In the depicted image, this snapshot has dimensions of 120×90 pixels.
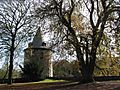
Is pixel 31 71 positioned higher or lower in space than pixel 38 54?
lower

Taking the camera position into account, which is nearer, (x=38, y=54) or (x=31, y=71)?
(x=31, y=71)

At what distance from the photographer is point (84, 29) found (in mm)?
31188

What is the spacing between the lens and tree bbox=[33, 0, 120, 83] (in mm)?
29484

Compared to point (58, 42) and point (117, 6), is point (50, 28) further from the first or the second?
point (117, 6)

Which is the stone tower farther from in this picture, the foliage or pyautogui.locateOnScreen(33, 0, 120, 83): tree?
pyautogui.locateOnScreen(33, 0, 120, 83): tree

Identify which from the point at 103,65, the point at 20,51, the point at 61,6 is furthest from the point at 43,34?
the point at 20,51

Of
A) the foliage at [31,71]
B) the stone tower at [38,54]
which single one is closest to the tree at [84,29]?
the stone tower at [38,54]

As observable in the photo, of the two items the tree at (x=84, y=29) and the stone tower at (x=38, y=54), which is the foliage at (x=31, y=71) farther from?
the tree at (x=84, y=29)

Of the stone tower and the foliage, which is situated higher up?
the stone tower

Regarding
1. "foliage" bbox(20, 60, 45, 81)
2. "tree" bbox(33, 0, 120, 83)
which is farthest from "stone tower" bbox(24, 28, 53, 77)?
"tree" bbox(33, 0, 120, 83)

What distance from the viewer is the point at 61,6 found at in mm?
30703

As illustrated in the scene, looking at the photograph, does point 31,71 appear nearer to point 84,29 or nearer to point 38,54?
point 38,54

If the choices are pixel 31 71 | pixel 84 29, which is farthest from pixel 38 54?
pixel 84 29

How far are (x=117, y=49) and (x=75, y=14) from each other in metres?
6.46
